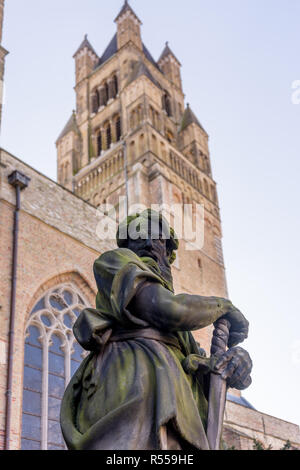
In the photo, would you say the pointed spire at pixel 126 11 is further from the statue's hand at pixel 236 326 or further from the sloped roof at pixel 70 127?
the statue's hand at pixel 236 326

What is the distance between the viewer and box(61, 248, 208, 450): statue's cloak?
1.74m

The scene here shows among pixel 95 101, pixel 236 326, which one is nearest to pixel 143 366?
pixel 236 326

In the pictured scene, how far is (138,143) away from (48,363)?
527 inches

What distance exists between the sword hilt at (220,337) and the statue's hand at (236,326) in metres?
0.02

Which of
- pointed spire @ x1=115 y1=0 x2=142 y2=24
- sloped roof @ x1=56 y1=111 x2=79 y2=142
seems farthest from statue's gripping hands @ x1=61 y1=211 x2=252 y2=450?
pointed spire @ x1=115 y1=0 x2=142 y2=24

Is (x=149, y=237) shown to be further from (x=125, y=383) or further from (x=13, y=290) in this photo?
(x=13, y=290)

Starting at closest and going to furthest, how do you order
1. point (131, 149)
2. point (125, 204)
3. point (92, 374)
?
point (92, 374)
point (125, 204)
point (131, 149)

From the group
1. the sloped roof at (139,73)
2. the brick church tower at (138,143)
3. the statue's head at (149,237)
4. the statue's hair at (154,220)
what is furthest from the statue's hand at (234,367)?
the sloped roof at (139,73)

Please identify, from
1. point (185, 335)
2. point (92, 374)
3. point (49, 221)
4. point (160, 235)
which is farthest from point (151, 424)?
point (49, 221)

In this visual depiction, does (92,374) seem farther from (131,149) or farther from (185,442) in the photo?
(131,149)

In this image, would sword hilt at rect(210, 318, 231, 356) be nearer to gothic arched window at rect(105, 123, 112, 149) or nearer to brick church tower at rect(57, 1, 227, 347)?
brick church tower at rect(57, 1, 227, 347)

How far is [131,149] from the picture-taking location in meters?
23.1

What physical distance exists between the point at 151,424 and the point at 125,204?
65.0 feet

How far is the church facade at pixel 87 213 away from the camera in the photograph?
35.0 feet
